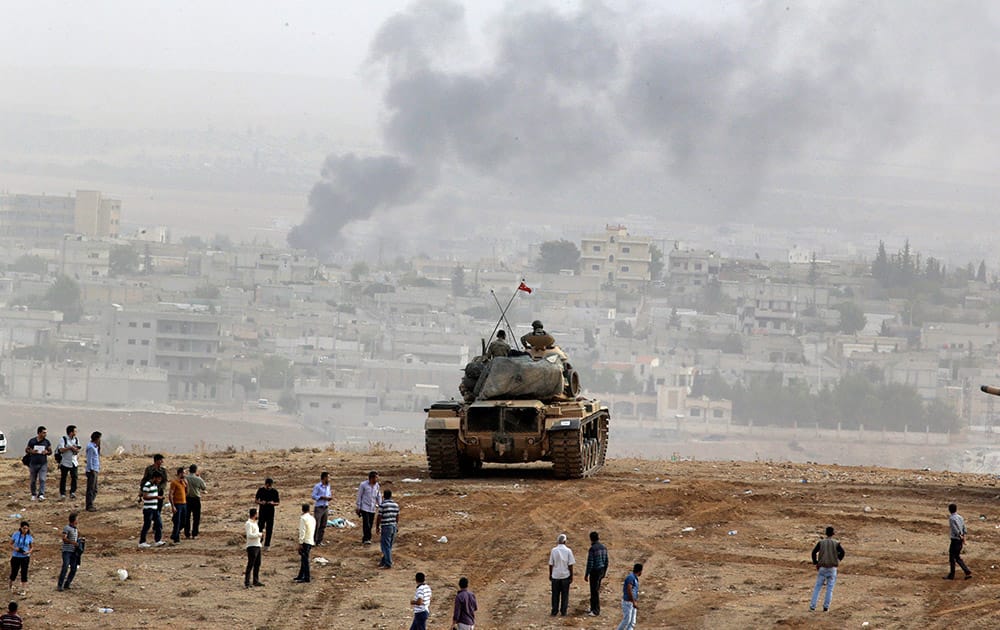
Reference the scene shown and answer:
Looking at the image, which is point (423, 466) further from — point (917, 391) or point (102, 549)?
point (917, 391)

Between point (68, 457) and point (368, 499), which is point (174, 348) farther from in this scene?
point (368, 499)

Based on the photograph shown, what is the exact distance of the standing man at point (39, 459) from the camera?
99.5ft

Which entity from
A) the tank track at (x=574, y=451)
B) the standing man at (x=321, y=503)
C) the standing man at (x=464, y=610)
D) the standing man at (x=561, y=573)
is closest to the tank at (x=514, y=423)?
the tank track at (x=574, y=451)

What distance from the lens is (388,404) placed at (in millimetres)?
183875

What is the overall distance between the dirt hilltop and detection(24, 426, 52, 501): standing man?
1.10 feet

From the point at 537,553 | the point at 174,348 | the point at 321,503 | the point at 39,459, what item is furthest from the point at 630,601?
the point at 174,348

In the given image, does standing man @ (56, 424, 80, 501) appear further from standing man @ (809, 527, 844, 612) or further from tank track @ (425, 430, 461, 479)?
standing man @ (809, 527, 844, 612)

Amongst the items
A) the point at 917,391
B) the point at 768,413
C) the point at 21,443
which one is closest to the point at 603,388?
the point at 768,413

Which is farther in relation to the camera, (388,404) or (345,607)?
(388,404)

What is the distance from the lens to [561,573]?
22.1m

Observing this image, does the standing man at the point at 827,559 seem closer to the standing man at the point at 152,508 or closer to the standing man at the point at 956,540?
the standing man at the point at 956,540

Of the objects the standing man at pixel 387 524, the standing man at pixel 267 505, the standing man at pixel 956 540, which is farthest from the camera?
the standing man at pixel 267 505

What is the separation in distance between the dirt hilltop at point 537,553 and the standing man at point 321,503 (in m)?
0.46

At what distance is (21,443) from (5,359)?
4216 centimetres
